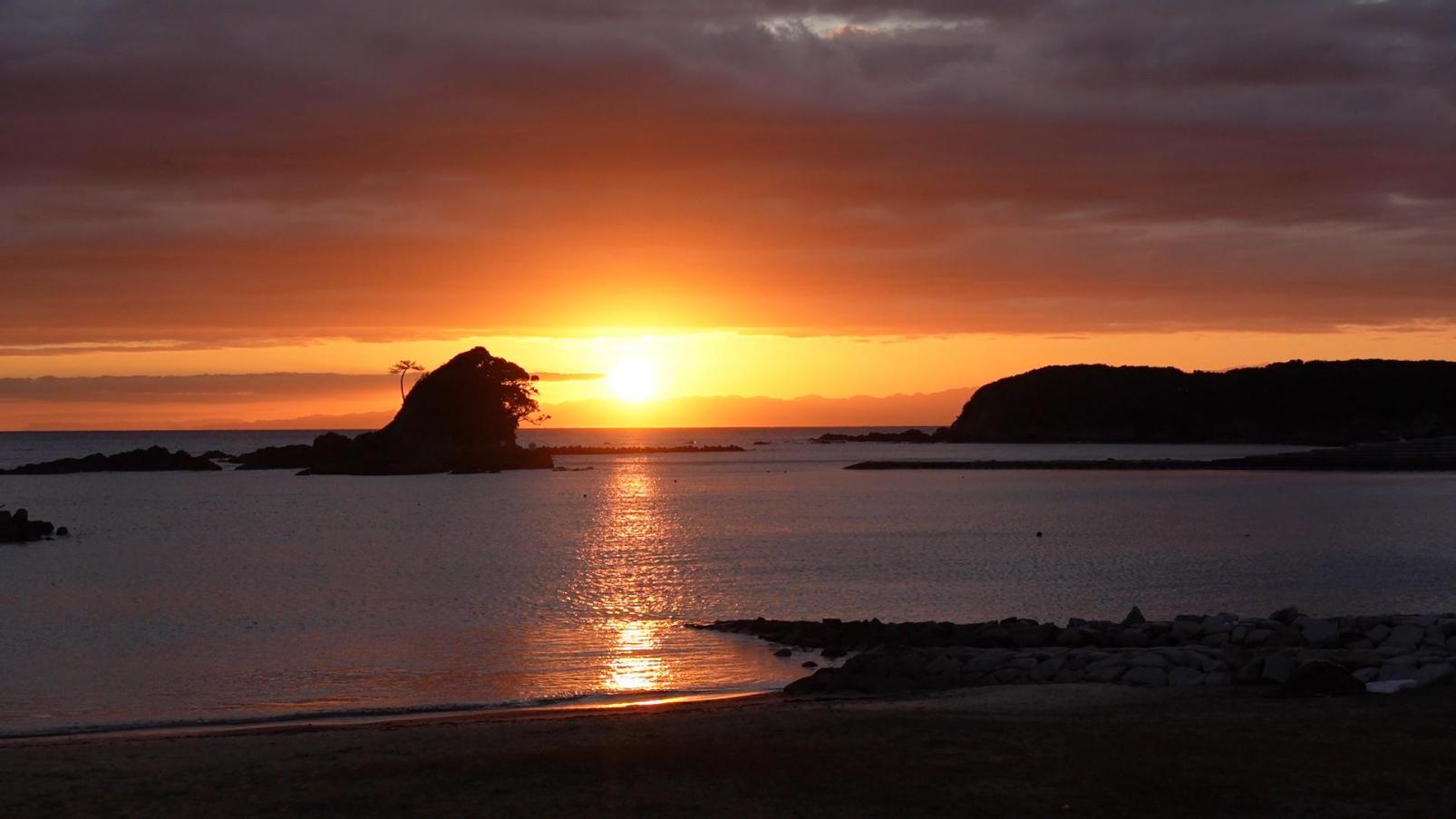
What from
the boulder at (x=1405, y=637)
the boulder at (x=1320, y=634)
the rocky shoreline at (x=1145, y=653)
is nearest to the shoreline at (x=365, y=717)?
the rocky shoreline at (x=1145, y=653)

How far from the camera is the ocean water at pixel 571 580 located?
21.0 metres

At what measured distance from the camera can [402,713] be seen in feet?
59.7

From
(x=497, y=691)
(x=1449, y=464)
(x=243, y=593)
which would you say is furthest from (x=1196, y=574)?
(x=1449, y=464)

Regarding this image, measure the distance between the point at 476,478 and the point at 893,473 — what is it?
38555 millimetres

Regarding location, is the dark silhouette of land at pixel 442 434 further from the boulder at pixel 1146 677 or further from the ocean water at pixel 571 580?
the boulder at pixel 1146 677

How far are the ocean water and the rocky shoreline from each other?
1.89 meters

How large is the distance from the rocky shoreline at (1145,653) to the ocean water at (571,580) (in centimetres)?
189

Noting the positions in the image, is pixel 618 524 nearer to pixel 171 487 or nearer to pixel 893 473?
pixel 171 487

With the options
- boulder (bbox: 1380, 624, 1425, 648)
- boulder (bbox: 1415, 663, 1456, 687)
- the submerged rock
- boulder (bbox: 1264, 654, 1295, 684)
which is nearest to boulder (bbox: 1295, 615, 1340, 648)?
boulder (bbox: 1380, 624, 1425, 648)

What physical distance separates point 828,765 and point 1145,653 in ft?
25.6

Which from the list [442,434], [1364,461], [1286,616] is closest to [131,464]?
[442,434]

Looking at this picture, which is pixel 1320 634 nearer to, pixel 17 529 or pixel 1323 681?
pixel 1323 681

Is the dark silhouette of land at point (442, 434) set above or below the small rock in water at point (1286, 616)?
above

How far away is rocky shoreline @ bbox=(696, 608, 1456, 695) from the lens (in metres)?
16.2
